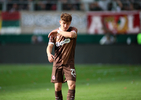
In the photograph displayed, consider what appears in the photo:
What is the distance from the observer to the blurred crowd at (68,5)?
72.7 feet

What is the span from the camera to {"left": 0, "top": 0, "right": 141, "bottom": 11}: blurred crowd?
872 inches

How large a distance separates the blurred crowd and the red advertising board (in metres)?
0.46

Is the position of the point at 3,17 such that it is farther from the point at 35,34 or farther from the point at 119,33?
the point at 119,33

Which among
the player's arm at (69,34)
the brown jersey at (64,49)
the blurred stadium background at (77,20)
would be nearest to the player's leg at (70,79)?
the brown jersey at (64,49)

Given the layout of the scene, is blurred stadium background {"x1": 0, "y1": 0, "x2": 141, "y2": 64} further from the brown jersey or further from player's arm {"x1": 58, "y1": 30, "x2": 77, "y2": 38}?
player's arm {"x1": 58, "y1": 30, "x2": 77, "y2": 38}

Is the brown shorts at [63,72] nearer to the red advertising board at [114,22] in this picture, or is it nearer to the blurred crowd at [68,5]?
the red advertising board at [114,22]

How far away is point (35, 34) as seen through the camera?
22.2 m

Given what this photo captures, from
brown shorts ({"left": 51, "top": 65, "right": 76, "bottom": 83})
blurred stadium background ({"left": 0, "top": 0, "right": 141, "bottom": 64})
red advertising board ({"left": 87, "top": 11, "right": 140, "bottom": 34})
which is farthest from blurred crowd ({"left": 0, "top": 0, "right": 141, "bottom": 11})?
brown shorts ({"left": 51, "top": 65, "right": 76, "bottom": 83})

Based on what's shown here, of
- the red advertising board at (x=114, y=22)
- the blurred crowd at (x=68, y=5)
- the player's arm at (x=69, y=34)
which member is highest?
the player's arm at (x=69, y=34)

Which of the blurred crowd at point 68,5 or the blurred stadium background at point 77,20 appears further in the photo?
the blurred crowd at point 68,5

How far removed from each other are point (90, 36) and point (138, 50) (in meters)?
4.42

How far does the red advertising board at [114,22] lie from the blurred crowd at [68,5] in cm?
46

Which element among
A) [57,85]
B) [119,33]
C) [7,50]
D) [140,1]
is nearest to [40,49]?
[7,50]

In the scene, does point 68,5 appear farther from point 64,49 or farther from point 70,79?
point 70,79
